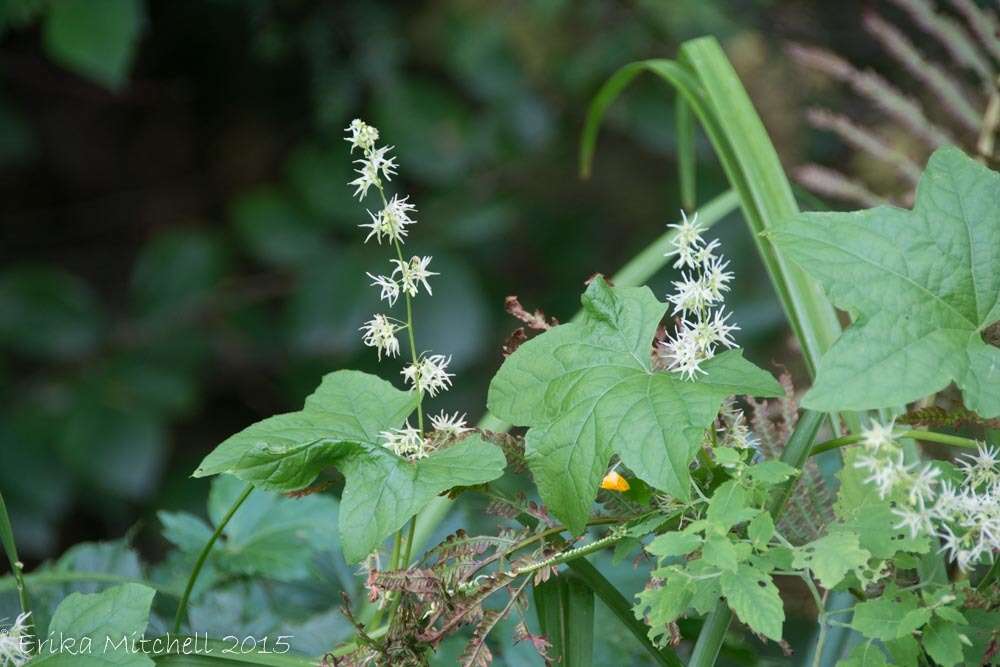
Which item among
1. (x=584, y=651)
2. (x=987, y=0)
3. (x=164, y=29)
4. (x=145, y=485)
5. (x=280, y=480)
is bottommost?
(x=145, y=485)

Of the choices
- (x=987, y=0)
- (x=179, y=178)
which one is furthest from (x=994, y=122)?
(x=179, y=178)

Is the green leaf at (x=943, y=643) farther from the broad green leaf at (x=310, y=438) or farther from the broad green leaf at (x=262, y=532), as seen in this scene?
the broad green leaf at (x=262, y=532)

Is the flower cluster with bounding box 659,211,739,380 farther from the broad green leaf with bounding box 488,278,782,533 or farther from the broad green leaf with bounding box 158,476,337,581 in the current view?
the broad green leaf with bounding box 158,476,337,581

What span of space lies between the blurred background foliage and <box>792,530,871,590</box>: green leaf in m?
1.30

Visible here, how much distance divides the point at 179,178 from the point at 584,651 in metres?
1.99

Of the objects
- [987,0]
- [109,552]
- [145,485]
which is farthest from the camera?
[145,485]

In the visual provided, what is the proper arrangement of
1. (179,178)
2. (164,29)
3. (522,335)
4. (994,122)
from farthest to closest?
(179,178), (164,29), (994,122), (522,335)

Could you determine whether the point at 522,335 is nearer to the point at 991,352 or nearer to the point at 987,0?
the point at 991,352

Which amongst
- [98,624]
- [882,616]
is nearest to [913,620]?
[882,616]

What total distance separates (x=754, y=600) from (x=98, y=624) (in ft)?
0.98

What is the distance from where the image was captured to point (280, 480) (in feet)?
1.51

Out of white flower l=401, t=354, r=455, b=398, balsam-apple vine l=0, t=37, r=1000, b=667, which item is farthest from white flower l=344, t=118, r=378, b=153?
white flower l=401, t=354, r=455, b=398

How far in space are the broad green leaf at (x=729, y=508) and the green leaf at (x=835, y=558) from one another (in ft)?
0.09

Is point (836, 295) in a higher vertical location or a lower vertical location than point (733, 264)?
higher
